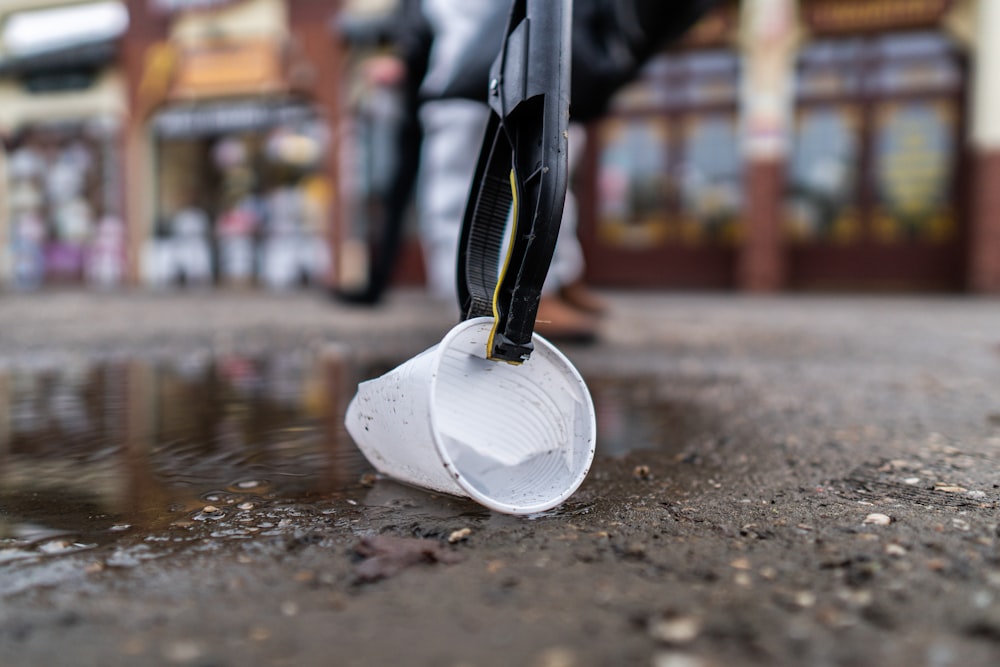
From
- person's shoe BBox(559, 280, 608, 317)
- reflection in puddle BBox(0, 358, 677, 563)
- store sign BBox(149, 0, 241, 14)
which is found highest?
store sign BBox(149, 0, 241, 14)

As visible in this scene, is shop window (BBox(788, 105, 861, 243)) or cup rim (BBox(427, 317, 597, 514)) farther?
shop window (BBox(788, 105, 861, 243))

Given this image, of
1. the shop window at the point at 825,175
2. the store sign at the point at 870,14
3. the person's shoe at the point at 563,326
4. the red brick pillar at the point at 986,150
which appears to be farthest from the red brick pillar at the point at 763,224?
the person's shoe at the point at 563,326

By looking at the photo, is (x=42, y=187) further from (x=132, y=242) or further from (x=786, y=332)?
(x=786, y=332)

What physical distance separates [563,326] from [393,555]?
2.44 meters

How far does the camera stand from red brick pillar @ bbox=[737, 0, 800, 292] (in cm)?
981

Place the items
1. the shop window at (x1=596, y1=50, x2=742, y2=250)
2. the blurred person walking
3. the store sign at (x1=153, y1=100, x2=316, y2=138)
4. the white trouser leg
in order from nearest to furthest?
1. the blurred person walking
2. the white trouser leg
3. the shop window at (x1=596, y1=50, x2=742, y2=250)
4. the store sign at (x1=153, y1=100, x2=316, y2=138)

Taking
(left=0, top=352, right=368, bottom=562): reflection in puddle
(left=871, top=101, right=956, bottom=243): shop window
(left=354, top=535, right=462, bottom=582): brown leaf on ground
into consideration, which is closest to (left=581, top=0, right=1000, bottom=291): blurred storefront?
(left=871, top=101, right=956, bottom=243): shop window

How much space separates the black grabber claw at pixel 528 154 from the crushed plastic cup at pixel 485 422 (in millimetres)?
54

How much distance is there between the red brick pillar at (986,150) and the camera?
9.10 meters

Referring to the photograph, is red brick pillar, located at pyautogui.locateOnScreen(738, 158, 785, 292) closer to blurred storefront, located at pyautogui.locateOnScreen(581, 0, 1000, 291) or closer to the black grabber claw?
blurred storefront, located at pyautogui.locateOnScreen(581, 0, 1000, 291)

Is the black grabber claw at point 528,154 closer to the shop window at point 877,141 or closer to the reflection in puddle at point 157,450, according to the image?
the reflection in puddle at point 157,450

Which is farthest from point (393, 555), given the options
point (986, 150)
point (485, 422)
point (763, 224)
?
point (986, 150)

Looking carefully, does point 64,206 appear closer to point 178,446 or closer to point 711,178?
point 711,178

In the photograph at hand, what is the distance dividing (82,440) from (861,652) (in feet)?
5.22
